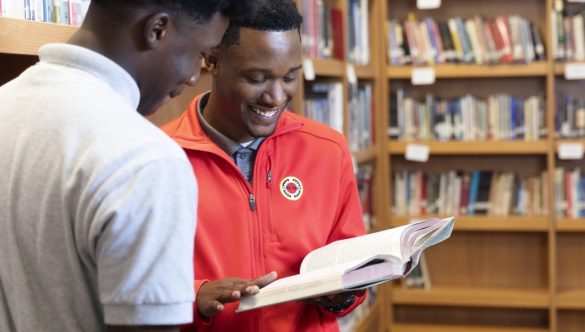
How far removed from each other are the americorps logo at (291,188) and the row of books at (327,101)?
1.49 meters

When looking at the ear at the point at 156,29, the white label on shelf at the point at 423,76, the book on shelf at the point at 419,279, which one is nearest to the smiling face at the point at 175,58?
the ear at the point at 156,29

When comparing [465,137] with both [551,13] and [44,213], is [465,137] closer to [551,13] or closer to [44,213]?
[551,13]

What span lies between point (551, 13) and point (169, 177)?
3.59m

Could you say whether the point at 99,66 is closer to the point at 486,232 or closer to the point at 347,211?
the point at 347,211

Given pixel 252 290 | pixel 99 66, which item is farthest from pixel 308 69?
pixel 99 66

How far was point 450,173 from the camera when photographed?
4.30 metres

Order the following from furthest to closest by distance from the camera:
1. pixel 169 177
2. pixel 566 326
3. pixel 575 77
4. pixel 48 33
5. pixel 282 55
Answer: pixel 566 326
pixel 575 77
pixel 282 55
pixel 48 33
pixel 169 177

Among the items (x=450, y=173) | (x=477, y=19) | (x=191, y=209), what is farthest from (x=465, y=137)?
(x=191, y=209)

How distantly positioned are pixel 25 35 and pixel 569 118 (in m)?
3.24

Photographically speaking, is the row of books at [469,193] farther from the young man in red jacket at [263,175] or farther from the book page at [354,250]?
the book page at [354,250]

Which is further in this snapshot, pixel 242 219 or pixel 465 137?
pixel 465 137

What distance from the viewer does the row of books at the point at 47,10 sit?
1410mm

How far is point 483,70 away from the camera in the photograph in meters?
4.08

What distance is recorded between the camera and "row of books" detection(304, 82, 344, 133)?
3146 millimetres
